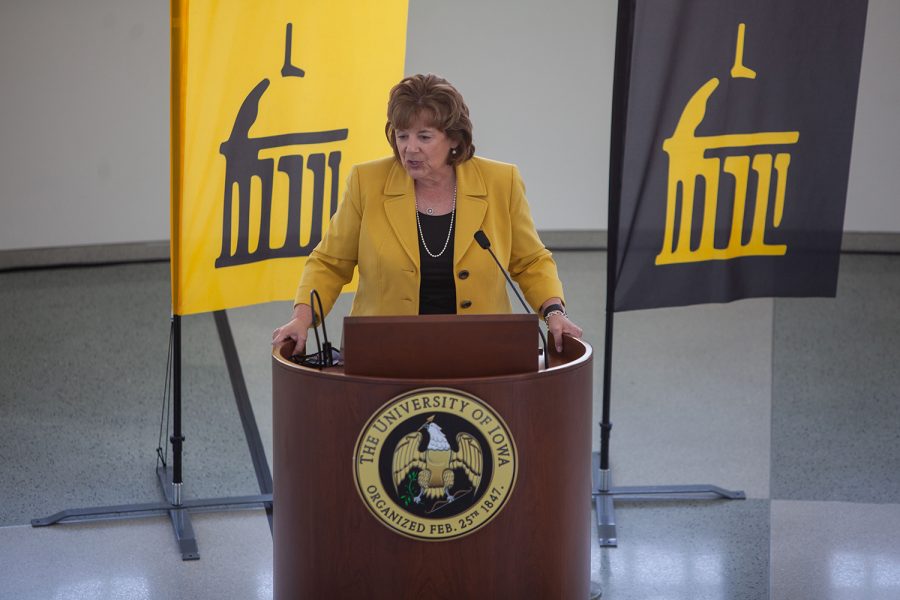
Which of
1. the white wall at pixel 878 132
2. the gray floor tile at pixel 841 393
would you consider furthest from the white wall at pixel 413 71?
the gray floor tile at pixel 841 393

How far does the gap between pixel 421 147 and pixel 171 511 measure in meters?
1.82

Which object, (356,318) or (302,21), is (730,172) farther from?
(356,318)

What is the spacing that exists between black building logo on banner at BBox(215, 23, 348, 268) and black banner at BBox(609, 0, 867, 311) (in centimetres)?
94

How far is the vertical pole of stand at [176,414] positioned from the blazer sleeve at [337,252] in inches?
37.0

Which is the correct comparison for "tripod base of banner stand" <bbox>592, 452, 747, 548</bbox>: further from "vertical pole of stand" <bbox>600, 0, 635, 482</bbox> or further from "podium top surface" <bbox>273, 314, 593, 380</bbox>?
"podium top surface" <bbox>273, 314, 593, 380</bbox>

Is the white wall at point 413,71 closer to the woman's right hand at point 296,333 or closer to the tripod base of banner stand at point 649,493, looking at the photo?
the tripod base of banner stand at point 649,493

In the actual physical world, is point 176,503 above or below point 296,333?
below

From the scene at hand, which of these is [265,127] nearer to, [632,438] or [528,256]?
[528,256]

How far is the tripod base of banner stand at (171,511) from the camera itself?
4066 millimetres

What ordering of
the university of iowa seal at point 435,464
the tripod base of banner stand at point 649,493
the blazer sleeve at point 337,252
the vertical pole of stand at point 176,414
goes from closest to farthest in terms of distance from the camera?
1. the university of iowa seal at point 435,464
2. the blazer sleeve at point 337,252
3. the vertical pole of stand at point 176,414
4. the tripod base of banner stand at point 649,493

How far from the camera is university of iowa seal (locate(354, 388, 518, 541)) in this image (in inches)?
97.0

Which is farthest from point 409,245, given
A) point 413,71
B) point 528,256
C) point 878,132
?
point 878,132

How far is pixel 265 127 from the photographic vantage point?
3.92m

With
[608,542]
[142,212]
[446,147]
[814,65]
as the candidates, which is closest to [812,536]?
[608,542]
